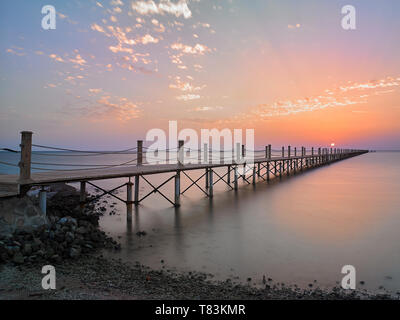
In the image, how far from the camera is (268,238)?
28.7 feet

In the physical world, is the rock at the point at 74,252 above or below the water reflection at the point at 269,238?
above

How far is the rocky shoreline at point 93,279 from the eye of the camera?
14.1 ft

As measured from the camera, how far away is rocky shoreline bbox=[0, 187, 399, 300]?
4.31 meters

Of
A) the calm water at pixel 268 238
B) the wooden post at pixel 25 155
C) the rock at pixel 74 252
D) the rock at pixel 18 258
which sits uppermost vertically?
the wooden post at pixel 25 155

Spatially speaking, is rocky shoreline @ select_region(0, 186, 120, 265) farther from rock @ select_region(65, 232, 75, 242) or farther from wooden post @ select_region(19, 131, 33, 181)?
wooden post @ select_region(19, 131, 33, 181)

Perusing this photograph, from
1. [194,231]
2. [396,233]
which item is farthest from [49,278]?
[396,233]

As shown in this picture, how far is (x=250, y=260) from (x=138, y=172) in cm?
551

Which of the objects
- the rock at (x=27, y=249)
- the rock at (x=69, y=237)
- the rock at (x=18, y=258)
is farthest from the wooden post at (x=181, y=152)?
the rock at (x=18, y=258)

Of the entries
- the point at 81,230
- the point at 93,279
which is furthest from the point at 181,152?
the point at 93,279

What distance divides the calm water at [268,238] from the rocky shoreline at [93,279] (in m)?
0.55

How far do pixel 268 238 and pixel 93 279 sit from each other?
19.7 ft

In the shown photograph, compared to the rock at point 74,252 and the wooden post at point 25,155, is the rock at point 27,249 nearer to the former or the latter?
the rock at point 74,252
